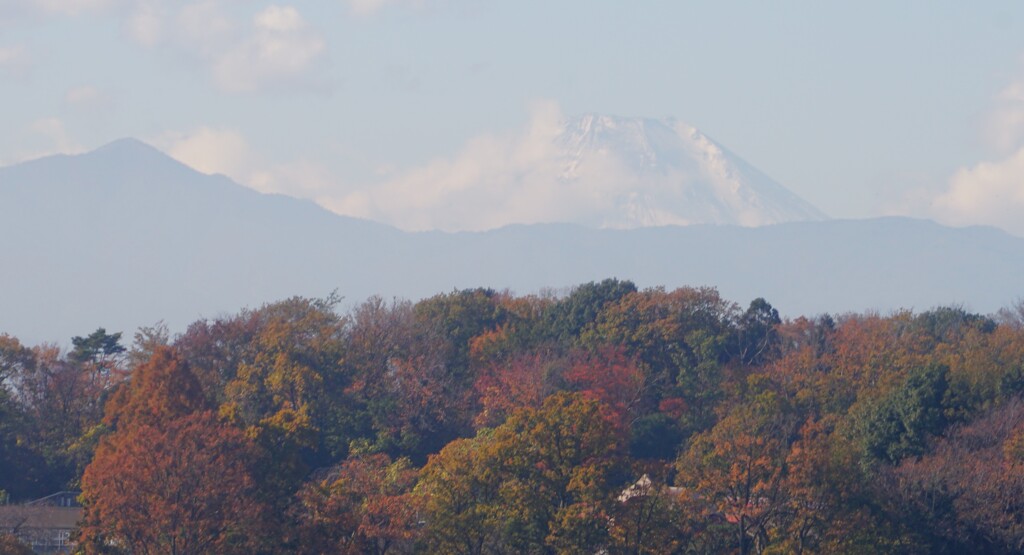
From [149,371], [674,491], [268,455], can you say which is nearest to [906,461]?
[674,491]

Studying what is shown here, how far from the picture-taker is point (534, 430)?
36031 mm

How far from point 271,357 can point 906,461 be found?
2242 centimetres

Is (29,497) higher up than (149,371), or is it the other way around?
(149,371)

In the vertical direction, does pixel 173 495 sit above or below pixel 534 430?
below

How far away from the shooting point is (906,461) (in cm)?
3891

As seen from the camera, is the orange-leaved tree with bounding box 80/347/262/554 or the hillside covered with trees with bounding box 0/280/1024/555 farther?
the hillside covered with trees with bounding box 0/280/1024/555

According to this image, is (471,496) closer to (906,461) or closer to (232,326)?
(906,461)

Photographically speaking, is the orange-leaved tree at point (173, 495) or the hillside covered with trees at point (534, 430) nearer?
the orange-leaved tree at point (173, 495)

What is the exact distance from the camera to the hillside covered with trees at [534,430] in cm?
3447

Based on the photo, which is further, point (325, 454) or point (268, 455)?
point (325, 454)

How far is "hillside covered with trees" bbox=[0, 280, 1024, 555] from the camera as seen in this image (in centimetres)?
3447

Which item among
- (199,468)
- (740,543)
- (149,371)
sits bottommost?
(740,543)

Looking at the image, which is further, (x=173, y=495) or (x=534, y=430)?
(x=534, y=430)

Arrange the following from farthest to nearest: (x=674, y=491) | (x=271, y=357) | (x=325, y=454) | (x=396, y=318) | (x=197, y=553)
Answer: (x=396, y=318), (x=271, y=357), (x=325, y=454), (x=674, y=491), (x=197, y=553)
